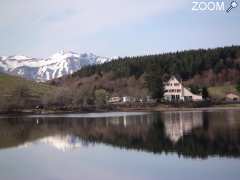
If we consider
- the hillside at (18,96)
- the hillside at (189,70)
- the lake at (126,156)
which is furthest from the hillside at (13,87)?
the lake at (126,156)

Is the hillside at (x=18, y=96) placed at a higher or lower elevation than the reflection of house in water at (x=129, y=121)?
higher

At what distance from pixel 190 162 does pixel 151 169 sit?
2.77 metres

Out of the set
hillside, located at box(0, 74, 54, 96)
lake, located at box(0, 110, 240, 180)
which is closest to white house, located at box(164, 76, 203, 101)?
hillside, located at box(0, 74, 54, 96)

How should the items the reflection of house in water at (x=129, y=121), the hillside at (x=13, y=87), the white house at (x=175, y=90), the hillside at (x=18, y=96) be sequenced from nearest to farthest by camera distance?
the reflection of house in water at (x=129, y=121)
the hillside at (x=18, y=96)
the hillside at (x=13, y=87)
the white house at (x=175, y=90)

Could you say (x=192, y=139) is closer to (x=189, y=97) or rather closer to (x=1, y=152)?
(x=1, y=152)

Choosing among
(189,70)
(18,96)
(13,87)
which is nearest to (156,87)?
(18,96)

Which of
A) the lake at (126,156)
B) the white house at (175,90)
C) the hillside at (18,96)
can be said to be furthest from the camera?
the white house at (175,90)

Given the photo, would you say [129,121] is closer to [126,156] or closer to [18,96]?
[126,156]

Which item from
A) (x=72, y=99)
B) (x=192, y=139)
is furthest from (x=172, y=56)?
(x=192, y=139)

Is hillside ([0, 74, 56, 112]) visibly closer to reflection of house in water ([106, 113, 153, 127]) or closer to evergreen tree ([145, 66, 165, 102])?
evergreen tree ([145, 66, 165, 102])

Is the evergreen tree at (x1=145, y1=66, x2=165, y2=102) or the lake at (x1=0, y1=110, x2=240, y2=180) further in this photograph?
the evergreen tree at (x1=145, y1=66, x2=165, y2=102)

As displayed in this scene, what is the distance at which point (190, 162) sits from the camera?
2444 centimetres

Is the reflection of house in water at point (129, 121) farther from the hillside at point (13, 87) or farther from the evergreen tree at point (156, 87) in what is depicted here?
the hillside at point (13, 87)

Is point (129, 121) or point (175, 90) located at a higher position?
point (175, 90)
